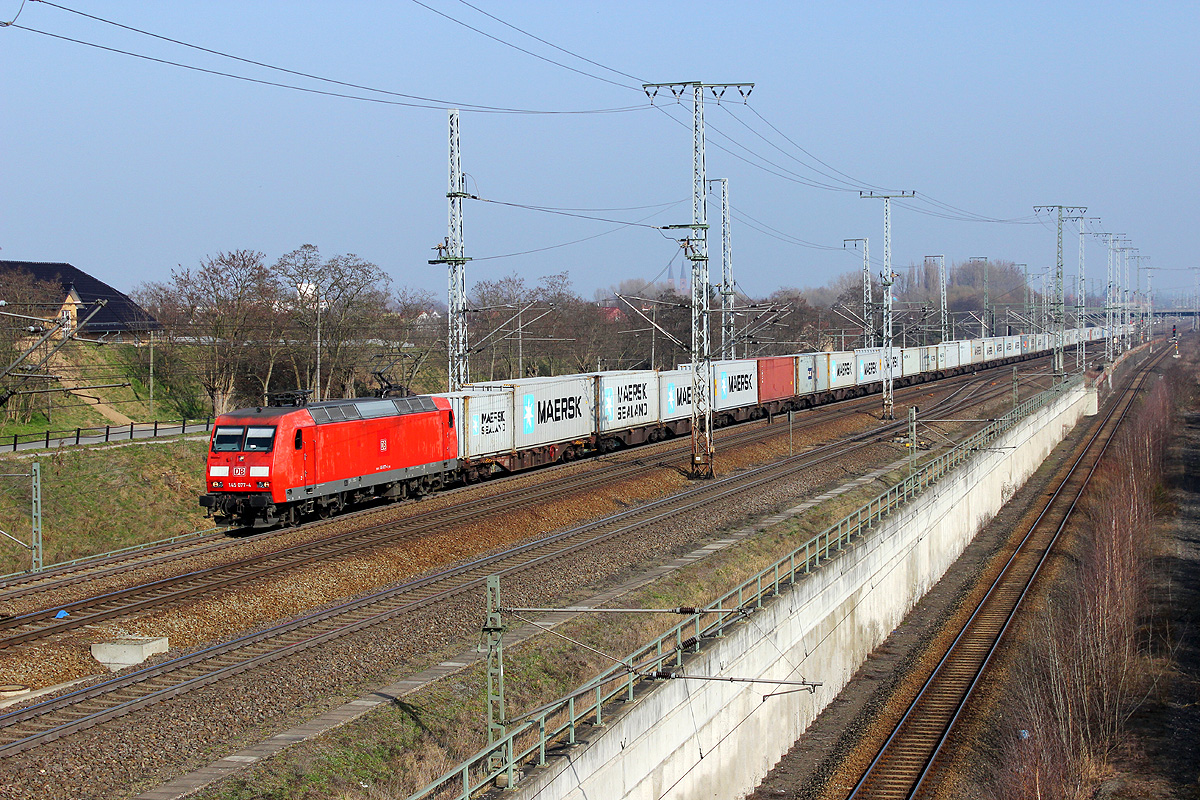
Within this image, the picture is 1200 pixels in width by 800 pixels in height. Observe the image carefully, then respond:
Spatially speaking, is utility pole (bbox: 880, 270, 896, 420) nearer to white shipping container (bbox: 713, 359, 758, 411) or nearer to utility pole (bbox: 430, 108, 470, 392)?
white shipping container (bbox: 713, 359, 758, 411)

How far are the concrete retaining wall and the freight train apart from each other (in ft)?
30.7

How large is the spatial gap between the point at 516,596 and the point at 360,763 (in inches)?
299

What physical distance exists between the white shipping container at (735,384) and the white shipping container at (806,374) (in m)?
6.10

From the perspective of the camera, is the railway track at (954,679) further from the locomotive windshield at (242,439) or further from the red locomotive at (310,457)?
the locomotive windshield at (242,439)

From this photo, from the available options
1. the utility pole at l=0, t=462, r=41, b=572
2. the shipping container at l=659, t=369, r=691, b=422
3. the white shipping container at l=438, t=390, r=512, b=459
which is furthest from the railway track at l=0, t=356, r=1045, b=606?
the shipping container at l=659, t=369, r=691, b=422

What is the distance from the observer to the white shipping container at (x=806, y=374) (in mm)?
56500

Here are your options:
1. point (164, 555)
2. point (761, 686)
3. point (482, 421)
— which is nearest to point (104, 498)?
point (164, 555)

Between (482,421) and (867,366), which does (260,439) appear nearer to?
(482,421)

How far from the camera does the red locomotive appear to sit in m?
24.6

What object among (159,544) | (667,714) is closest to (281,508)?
(159,544)

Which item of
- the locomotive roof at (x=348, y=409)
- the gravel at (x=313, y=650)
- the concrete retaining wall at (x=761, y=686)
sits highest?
the locomotive roof at (x=348, y=409)

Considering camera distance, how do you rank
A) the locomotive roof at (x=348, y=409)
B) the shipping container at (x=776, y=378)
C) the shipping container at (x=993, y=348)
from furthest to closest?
the shipping container at (x=993, y=348) → the shipping container at (x=776, y=378) → the locomotive roof at (x=348, y=409)

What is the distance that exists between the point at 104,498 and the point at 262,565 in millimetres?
12629

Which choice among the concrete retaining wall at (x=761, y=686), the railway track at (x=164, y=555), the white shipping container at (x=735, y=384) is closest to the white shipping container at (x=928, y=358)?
the white shipping container at (x=735, y=384)
